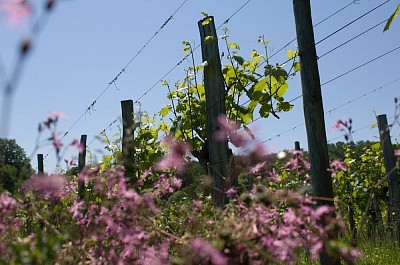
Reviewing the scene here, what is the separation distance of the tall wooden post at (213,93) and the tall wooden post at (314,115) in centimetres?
140

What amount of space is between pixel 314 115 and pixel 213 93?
1741 mm

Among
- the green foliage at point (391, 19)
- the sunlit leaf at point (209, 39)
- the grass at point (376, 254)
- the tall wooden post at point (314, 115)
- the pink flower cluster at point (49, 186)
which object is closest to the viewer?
the pink flower cluster at point (49, 186)

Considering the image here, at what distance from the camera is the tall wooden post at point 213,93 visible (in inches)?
202

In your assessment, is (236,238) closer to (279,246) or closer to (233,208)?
(279,246)

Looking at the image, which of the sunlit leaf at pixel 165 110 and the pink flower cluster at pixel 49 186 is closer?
the pink flower cluster at pixel 49 186

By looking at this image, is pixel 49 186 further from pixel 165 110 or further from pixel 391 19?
pixel 165 110

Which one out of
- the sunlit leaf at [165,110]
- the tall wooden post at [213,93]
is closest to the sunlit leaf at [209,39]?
the tall wooden post at [213,93]

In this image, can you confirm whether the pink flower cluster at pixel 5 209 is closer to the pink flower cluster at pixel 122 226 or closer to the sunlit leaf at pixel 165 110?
the pink flower cluster at pixel 122 226

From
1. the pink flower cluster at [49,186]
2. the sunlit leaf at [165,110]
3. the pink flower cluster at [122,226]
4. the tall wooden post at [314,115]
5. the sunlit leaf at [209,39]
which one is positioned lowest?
the pink flower cluster at [122,226]

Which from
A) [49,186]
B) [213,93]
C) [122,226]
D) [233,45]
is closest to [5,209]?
[49,186]

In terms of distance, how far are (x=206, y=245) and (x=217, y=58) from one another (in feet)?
13.2

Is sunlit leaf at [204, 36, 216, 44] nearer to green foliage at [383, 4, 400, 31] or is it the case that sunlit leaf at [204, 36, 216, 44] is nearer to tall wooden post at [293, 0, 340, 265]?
tall wooden post at [293, 0, 340, 265]

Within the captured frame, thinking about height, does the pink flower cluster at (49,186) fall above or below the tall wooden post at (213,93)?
below

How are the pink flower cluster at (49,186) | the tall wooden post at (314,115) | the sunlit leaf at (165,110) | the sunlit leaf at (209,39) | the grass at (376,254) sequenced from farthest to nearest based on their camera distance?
the sunlit leaf at (165,110)
the grass at (376,254)
the sunlit leaf at (209,39)
the tall wooden post at (314,115)
the pink flower cluster at (49,186)
